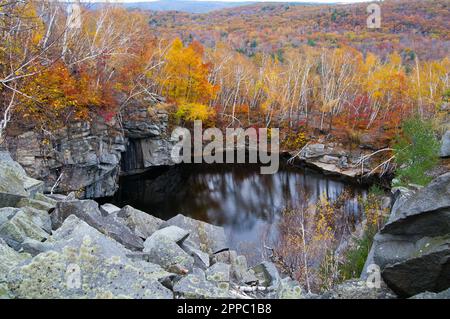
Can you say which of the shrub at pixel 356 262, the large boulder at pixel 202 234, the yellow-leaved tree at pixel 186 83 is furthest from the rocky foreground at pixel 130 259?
the yellow-leaved tree at pixel 186 83

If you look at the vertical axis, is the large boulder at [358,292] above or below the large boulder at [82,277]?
below

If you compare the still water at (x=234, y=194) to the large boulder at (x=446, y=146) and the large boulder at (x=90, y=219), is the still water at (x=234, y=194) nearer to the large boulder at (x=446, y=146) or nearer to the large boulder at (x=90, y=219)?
the large boulder at (x=446, y=146)

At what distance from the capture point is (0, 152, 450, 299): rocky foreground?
5.30m

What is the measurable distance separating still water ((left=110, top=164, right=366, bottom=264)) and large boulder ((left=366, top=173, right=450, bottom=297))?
43.7ft

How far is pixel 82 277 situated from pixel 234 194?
26325mm

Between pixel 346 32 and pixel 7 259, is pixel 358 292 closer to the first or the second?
pixel 7 259

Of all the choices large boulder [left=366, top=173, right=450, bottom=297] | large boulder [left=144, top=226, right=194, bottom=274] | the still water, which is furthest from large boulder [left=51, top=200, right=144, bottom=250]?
the still water

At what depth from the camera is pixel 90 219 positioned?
33.0 ft

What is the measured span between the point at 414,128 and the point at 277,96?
28786 mm

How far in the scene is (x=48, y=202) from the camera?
36.3 ft

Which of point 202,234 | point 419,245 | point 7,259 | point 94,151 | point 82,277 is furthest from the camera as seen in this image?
point 94,151

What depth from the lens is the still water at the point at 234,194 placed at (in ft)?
82.2

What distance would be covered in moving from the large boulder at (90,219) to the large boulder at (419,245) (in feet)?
21.4

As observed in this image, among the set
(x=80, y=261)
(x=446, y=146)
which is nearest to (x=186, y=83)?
(x=446, y=146)
